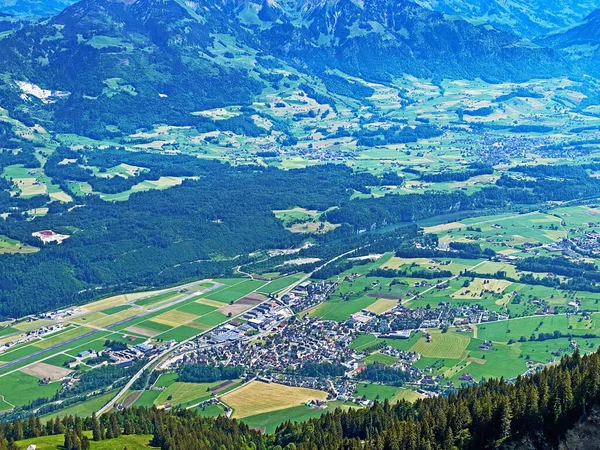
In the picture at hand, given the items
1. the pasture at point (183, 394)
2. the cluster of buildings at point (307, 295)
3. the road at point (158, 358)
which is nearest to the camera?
the pasture at point (183, 394)

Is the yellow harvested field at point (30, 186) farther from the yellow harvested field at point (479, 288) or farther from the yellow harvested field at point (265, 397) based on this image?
the yellow harvested field at point (265, 397)

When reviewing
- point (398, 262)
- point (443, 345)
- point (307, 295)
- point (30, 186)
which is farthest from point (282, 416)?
point (30, 186)

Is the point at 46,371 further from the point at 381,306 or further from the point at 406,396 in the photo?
the point at 381,306

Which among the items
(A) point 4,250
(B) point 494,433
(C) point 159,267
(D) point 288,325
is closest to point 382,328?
(D) point 288,325

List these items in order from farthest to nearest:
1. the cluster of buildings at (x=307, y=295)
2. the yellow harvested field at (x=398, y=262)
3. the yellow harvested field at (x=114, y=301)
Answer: the yellow harvested field at (x=398, y=262)
the yellow harvested field at (x=114, y=301)
the cluster of buildings at (x=307, y=295)

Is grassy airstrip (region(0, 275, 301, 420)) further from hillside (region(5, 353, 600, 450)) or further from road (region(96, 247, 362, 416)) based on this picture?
hillside (region(5, 353, 600, 450))

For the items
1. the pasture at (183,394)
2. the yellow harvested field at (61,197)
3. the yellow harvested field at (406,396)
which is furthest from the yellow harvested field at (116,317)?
the yellow harvested field at (61,197)

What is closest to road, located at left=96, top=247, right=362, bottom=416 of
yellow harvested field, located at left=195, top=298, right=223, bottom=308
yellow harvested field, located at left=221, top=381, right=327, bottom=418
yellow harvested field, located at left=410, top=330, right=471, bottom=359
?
yellow harvested field, located at left=195, top=298, right=223, bottom=308
